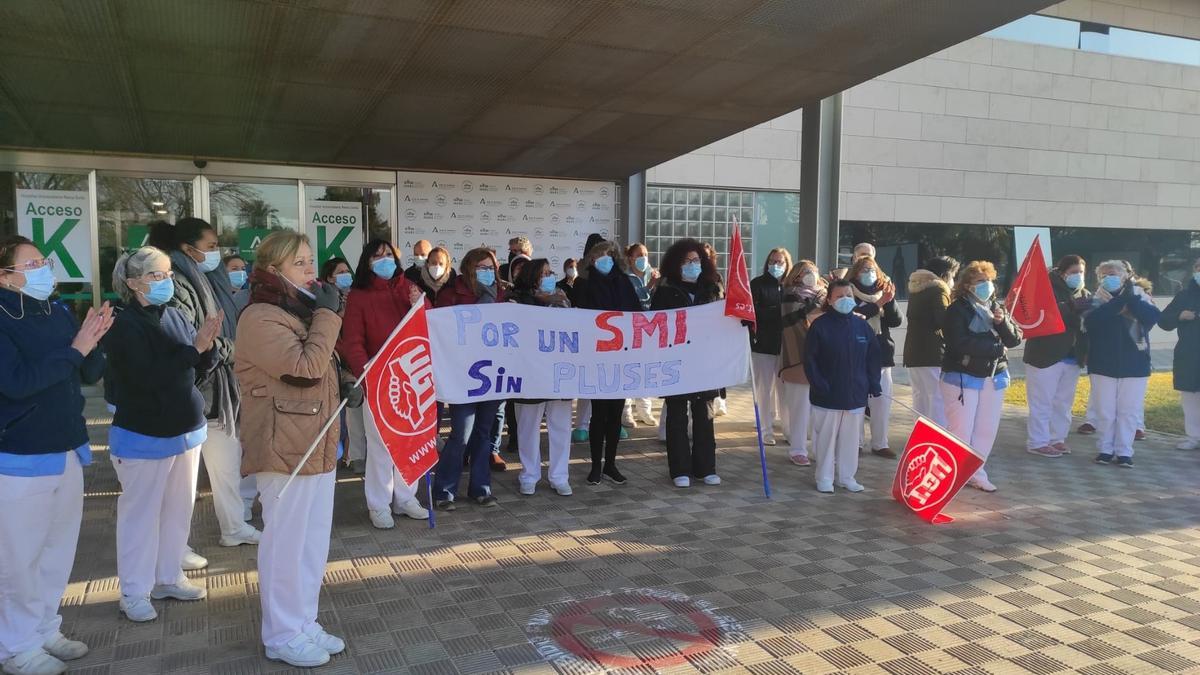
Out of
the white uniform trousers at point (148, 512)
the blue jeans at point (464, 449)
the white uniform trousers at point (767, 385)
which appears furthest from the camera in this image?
the white uniform trousers at point (767, 385)

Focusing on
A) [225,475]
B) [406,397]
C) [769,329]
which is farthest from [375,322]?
[769,329]

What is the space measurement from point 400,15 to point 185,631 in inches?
178

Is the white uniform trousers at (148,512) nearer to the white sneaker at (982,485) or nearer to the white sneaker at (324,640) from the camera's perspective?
the white sneaker at (324,640)

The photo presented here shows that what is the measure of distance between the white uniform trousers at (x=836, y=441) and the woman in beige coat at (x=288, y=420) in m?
4.32

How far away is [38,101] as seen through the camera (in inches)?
320

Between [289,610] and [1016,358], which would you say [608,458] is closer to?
[289,610]

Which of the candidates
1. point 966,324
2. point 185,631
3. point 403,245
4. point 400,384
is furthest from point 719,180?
point 185,631

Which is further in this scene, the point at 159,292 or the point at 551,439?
the point at 551,439

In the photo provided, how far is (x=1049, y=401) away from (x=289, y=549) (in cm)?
785

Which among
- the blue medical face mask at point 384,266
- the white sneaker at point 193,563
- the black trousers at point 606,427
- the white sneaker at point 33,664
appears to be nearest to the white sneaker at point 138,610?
the white sneaker at point 33,664

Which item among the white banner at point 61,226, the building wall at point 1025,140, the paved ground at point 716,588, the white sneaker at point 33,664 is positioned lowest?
the paved ground at point 716,588

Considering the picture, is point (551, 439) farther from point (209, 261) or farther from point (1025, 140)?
point (1025, 140)

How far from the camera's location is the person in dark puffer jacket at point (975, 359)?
6520 mm

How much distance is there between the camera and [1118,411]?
7.79m
